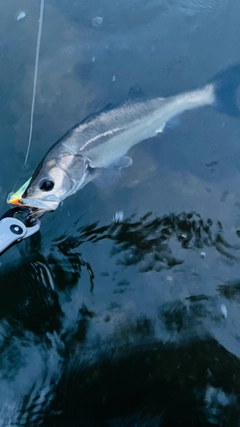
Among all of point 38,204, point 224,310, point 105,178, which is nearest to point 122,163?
point 105,178

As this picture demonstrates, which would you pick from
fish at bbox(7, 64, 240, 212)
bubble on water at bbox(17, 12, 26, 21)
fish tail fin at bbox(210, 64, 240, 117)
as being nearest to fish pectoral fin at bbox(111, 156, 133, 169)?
fish at bbox(7, 64, 240, 212)

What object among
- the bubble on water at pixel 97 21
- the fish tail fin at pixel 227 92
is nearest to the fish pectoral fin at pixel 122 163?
the fish tail fin at pixel 227 92

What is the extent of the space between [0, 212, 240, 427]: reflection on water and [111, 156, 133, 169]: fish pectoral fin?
1.72 ft

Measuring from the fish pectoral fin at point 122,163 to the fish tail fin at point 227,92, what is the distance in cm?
101

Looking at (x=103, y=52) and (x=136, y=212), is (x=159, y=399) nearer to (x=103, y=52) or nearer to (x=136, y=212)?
(x=136, y=212)

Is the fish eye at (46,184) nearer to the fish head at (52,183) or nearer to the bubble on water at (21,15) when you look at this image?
the fish head at (52,183)

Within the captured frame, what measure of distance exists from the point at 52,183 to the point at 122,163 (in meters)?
0.79

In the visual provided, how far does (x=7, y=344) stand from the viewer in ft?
9.18

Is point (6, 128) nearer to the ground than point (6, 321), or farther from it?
farther from it

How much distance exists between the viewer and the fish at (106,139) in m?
2.96

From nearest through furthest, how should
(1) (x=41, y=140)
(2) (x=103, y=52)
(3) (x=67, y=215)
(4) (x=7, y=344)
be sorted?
(4) (x=7, y=344)
(3) (x=67, y=215)
(1) (x=41, y=140)
(2) (x=103, y=52)

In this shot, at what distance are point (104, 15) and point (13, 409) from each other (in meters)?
3.88

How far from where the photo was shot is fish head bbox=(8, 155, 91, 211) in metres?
2.87

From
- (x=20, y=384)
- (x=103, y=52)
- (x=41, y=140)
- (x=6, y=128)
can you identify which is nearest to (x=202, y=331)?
(x=20, y=384)
